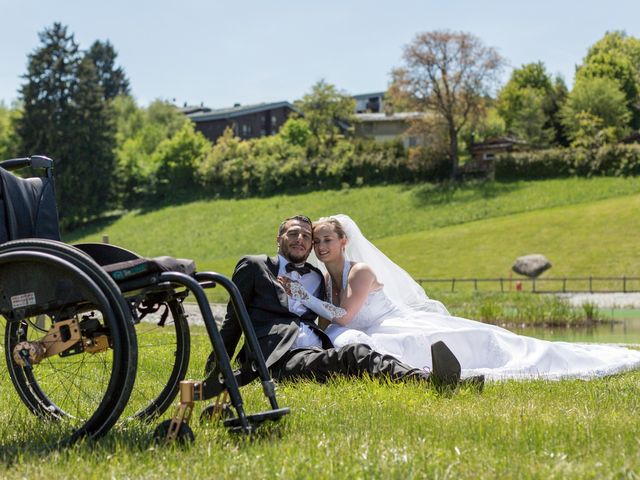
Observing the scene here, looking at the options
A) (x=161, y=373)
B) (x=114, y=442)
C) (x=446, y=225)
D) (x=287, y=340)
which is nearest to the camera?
(x=114, y=442)

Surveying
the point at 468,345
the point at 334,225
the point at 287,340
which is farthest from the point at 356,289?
the point at 287,340

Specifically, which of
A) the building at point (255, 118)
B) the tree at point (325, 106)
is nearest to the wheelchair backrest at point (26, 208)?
the tree at point (325, 106)

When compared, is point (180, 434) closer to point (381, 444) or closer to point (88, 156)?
point (381, 444)

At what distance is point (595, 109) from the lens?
227ft

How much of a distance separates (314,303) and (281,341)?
2.22 ft

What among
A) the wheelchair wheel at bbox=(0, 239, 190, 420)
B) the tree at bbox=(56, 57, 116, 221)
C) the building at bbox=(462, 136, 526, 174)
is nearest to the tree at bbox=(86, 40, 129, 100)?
the tree at bbox=(56, 57, 116, 221)

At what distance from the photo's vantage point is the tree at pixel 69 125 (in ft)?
210

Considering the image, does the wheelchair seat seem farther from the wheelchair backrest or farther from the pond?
the pond

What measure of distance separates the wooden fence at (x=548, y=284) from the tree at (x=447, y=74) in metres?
24.1

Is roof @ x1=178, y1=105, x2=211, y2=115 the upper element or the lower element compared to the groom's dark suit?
upper

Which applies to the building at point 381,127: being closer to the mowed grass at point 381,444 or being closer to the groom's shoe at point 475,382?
the groom's shoe at point 475,382

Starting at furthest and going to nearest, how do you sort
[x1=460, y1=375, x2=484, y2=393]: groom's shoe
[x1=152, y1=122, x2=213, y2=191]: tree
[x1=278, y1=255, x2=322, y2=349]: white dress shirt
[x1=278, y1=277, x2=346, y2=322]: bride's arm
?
[x1=152, y1=122, x2=213, y2=191]: tree
[x1=278, y1=277, x2=346, y2=322]: bride's arm
[x1=278, y1=255, x2=322, y2=349]: white dress shirt
[x1=460, y1=375, x2=484, y2=393]: groom's shoe

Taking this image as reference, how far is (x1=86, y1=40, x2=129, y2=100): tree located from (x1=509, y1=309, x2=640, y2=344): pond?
111330 millimetres

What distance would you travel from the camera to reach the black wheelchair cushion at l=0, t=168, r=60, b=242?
4668 mm
